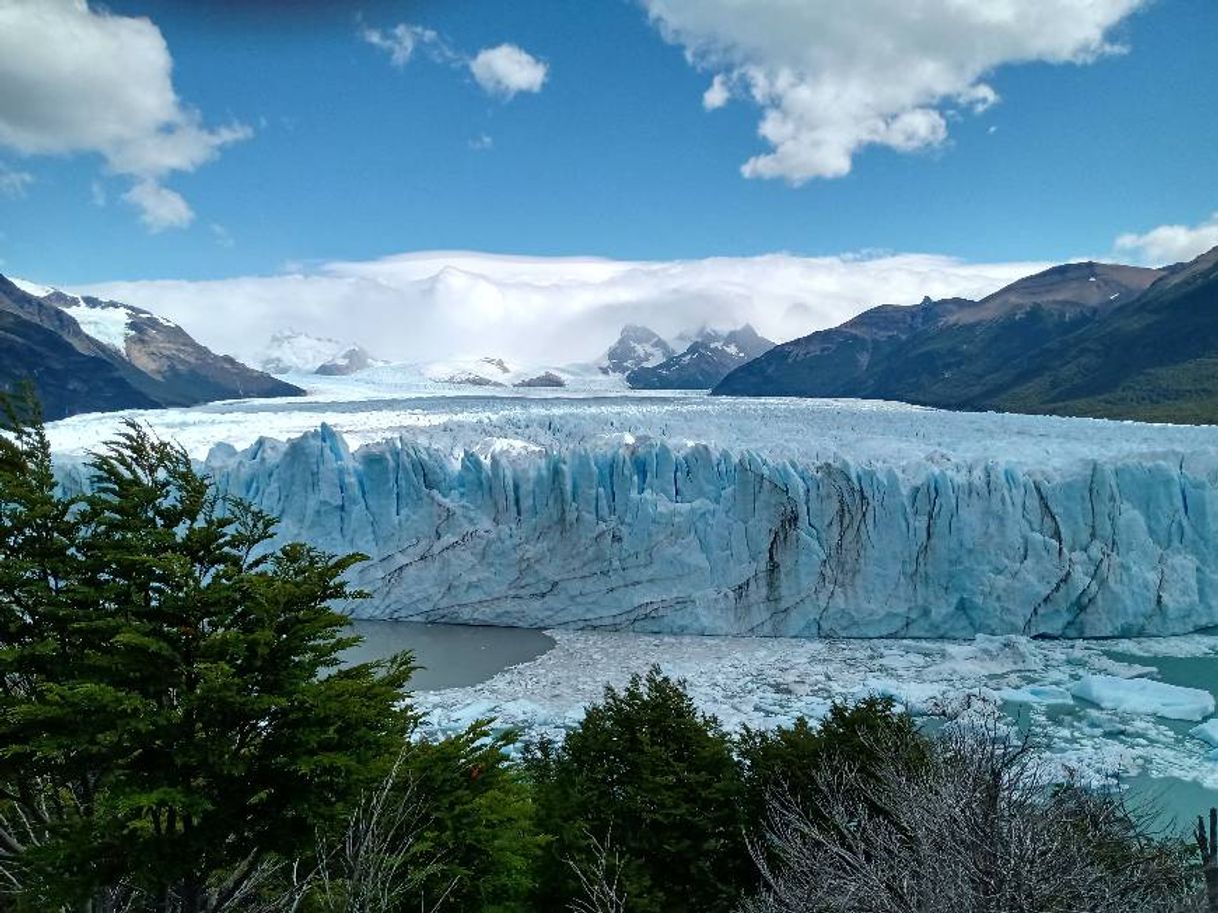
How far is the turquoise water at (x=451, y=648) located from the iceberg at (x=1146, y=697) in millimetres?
10492

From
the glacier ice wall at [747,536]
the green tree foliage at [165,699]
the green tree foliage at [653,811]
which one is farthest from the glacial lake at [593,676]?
the green tree foliage at [165,699]

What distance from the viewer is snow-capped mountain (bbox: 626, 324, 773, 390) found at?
4136 inches

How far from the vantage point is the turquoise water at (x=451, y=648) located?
16844mm

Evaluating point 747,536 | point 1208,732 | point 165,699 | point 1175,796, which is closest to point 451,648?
point 747,536

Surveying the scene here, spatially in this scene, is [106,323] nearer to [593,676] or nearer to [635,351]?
[635,351]

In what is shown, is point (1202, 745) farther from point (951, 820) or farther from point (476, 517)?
point (476, 517)

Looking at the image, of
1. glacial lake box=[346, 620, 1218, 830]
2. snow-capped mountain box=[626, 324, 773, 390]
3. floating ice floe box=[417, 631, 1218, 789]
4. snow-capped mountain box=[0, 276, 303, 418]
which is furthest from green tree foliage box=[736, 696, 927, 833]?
snow-capped mountain box=[626, 324, 773, 390]

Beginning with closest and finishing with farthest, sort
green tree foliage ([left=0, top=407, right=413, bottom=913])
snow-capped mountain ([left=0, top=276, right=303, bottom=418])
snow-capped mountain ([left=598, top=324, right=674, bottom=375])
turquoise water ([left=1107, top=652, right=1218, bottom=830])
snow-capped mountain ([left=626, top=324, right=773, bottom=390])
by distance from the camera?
1. green tree foliage ([left=0, top=407, right=413, bottom=913])
2. turquoise water ([left=1107, top=652, right=1218, bottom=830])
3. snow-capped mountain ([left=0, top=276, right=303, bottom=418])
4. snow-capped mountain ([left=626, top=324, right=773, bottom=390])
5. snow-capped mountain ([left=598, top=324, right=674, bottom=375])

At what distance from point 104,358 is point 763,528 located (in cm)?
7161

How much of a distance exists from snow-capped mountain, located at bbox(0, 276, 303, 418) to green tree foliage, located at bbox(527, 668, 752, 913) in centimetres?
5579

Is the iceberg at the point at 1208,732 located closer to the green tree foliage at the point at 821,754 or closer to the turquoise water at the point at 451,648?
the green tree foliage at the point at 821,754

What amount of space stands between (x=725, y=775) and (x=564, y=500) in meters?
12.7

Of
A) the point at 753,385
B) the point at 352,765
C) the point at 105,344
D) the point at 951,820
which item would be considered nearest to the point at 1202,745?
the point at 951,820

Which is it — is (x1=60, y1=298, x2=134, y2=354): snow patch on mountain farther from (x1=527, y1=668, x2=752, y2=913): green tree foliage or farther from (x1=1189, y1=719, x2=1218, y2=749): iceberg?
(x1=1189, y1=719, x2=1218, y2=749): iceberg
